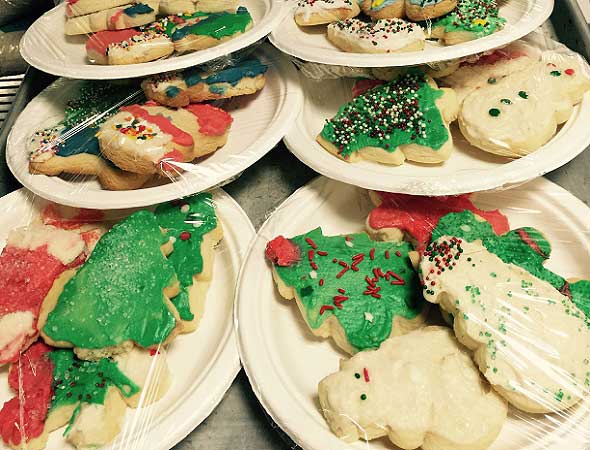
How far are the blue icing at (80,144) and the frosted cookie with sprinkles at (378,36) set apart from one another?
70 centimetres

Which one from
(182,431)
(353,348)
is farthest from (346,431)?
(182,431)

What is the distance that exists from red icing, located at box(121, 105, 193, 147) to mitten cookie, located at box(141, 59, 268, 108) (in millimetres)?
75

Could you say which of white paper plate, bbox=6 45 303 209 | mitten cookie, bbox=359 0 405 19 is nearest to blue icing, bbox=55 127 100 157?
white paper plate, bbox=6 45 303 209

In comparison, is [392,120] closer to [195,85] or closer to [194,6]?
[195,85]

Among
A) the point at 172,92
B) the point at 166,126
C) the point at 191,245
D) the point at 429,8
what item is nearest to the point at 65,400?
the point at 191,245

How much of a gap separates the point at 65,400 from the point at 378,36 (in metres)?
1.10

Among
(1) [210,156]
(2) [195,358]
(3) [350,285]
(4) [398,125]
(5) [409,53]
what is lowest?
(2) [195,358]

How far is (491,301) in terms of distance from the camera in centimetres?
102

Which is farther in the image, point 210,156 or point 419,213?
point 210,156

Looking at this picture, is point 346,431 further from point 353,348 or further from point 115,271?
point 115,271

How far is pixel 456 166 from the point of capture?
4.26 feet

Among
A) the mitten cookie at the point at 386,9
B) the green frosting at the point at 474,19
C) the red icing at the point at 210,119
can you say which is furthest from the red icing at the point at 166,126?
the green frosting at the point at 474,19

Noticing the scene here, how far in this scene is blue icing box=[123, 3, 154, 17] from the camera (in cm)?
141

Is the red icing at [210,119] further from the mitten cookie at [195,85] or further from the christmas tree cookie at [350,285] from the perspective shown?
the christmas tree cookie at [350,285]
